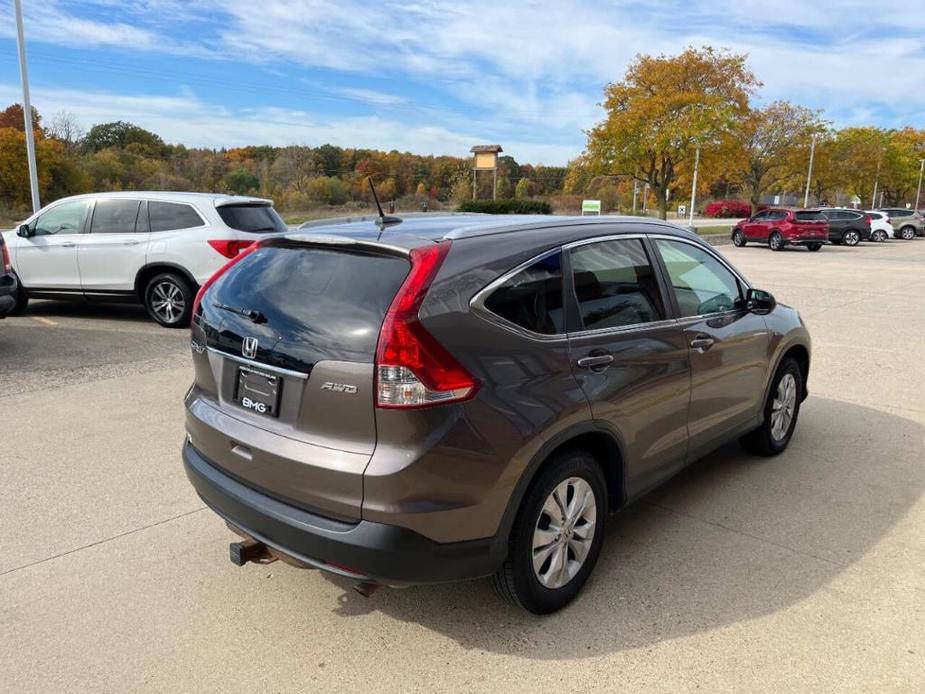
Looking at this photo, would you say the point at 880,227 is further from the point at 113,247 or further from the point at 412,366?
the point at 412,366

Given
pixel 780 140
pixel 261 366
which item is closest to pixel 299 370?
pixel 261 366

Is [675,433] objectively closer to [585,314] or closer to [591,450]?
[591,450]

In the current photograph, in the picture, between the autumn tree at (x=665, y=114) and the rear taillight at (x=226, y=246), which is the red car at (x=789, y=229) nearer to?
the autumn tree at (x=665, y=114)

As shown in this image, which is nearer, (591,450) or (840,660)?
(840,660)

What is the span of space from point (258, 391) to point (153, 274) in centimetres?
739

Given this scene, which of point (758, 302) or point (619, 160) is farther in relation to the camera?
point (619, 160)

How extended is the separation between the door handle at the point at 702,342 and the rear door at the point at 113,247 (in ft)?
25.7

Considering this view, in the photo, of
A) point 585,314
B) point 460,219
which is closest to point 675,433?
point 585,314

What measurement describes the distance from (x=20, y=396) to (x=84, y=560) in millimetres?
3367

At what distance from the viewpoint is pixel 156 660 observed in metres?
2.68

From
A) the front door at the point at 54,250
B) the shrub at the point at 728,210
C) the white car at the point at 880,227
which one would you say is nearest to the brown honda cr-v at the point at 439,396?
the front door at the point at 54,250

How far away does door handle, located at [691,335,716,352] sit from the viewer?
369 centimetres

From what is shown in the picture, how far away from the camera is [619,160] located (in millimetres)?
34500

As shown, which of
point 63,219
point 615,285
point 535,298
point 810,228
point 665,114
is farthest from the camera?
point 665,114
